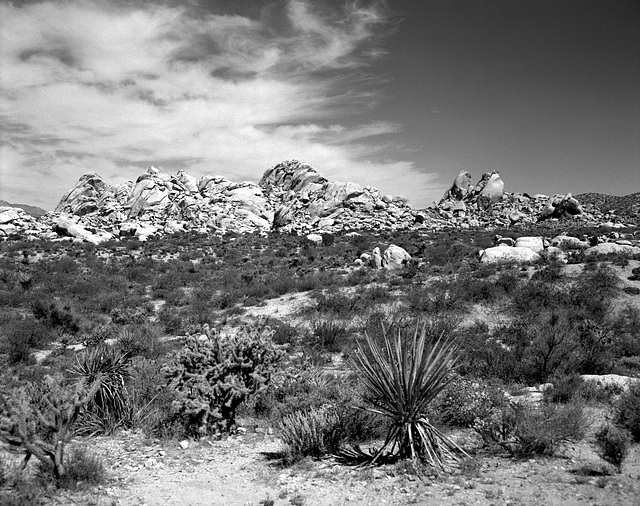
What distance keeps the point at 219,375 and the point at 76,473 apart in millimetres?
2395

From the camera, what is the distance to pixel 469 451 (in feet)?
19.1

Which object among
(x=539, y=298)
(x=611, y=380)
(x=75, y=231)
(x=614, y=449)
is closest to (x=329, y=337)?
(x=611, y=380)

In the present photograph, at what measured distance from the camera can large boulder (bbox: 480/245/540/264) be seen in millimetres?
20734

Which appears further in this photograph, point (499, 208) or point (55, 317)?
point (499, 208)

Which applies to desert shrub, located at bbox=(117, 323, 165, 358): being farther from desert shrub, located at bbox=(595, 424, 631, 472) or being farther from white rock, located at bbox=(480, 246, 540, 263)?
white rock, located at bbox=(480, 246, 540, 263)

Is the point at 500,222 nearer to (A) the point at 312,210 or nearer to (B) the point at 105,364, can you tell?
(A) the point at 312,210

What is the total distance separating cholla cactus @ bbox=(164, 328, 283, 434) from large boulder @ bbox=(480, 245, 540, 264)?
53.1 ft

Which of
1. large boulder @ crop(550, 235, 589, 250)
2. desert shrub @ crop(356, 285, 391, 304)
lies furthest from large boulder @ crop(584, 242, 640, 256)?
desert shrub @ crop(356, 285, 391, 304)

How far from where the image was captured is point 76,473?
16.8 ft

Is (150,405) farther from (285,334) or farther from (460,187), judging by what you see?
(460,187)

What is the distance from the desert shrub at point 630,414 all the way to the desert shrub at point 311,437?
13.5 ft

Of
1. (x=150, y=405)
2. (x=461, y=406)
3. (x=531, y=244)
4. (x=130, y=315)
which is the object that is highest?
(x=531, y=244)

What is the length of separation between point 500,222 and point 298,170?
31.8 metres

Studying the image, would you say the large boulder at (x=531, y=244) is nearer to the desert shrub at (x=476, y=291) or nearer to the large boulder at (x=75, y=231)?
the desert shrub at (x=476, y=291)
